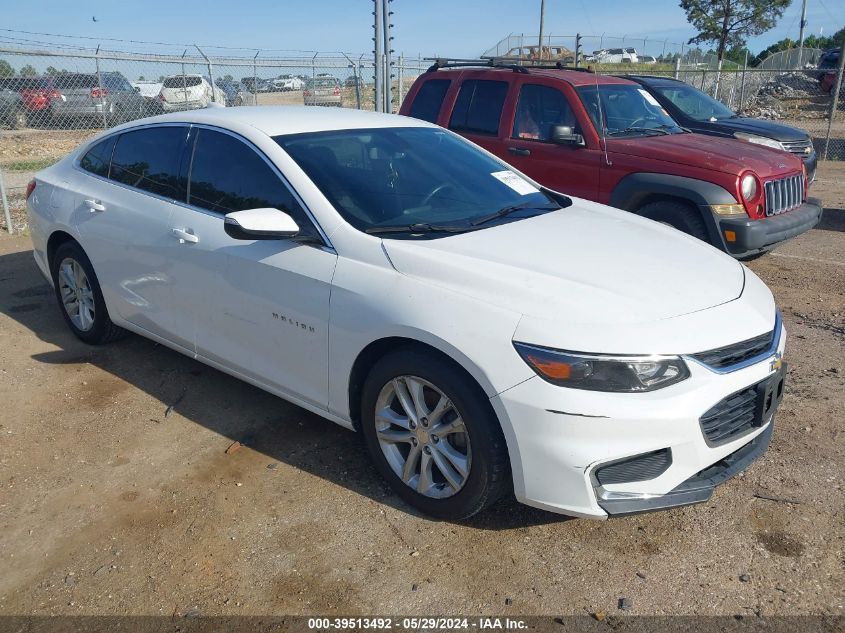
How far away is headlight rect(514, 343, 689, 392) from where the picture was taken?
9.02 ft

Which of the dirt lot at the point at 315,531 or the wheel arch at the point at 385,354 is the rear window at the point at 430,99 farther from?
the wheel arch at the point at 385,354

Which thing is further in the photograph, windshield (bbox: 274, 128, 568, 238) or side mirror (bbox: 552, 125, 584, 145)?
side mirror (bbox: 552, 125, 584, 145)

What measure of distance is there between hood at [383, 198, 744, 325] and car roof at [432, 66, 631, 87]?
3852 millimetres

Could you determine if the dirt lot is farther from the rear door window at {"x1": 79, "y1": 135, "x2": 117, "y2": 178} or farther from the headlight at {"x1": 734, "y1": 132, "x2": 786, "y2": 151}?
the headlight at {"x1": 734, "y1": 132, "x2": 786, "y2": 151}

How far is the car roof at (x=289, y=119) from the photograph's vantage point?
13.3ft

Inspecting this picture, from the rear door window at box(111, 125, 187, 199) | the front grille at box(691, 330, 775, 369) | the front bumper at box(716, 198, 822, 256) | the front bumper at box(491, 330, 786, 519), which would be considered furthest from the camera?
the front bumper at box(716, 198, 822, 256)

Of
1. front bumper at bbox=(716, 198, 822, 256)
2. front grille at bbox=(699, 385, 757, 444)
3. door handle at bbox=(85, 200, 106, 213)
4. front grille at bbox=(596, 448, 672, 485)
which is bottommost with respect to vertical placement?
front grille at bbox=(596, 448, 672, 485)

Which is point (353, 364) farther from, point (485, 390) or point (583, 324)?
point (583, 324)

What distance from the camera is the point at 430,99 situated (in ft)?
25.9

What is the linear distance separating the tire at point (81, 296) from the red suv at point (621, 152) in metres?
3.97

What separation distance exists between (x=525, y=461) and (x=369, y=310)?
930 millimetres

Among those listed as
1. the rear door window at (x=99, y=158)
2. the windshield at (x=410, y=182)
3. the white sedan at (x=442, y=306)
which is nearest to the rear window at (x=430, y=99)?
the white sedan at (x=442, y=306)

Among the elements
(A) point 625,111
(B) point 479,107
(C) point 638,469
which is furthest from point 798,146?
(C) point 638,469

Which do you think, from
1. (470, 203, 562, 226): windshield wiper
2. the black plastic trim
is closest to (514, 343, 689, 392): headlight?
the black plastic trim
